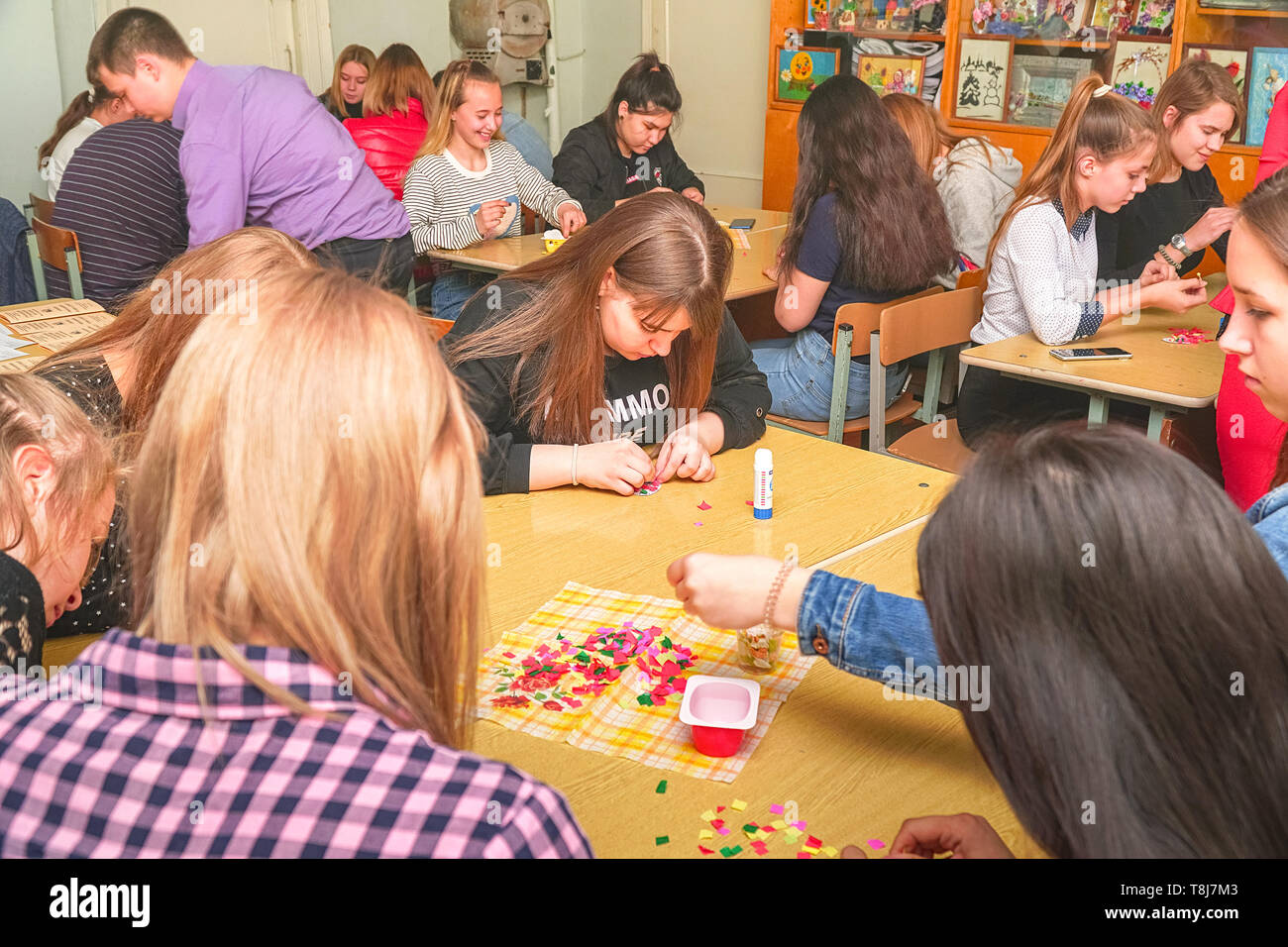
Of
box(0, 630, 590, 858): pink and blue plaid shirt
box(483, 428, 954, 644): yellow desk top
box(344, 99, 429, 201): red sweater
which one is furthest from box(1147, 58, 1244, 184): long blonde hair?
box(0, 630, 590, 858): pink and blue plaid shirt

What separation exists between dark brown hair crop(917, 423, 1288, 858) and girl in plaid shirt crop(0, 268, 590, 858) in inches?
14.8

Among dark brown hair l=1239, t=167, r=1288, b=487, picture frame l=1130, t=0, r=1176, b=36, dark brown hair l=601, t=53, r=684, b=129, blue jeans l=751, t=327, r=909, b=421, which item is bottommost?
blue jeans l=751, t=327, r=909, b=421

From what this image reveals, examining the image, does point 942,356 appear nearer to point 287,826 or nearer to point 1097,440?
point 1097,440

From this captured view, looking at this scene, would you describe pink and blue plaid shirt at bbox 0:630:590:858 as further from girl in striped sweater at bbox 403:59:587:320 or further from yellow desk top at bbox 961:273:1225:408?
girl in striped sweater at bbox 403:59:587:320

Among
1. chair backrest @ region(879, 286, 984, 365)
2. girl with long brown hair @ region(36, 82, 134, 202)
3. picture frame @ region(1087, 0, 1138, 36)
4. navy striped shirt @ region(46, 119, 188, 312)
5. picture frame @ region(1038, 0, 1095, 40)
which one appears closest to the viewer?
chair backrest @ region(879, 286, 984, 365)

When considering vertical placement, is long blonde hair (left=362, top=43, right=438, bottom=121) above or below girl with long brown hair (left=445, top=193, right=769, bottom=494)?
above

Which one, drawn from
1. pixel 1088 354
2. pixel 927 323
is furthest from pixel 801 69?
pixel 1088 354

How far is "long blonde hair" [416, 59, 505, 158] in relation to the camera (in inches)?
177

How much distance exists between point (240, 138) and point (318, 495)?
2.89 metres

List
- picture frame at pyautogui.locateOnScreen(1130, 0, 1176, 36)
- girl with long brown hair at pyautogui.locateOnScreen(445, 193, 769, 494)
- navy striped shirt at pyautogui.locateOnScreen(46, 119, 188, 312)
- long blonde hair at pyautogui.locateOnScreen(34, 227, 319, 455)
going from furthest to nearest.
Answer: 1. picture frame at pyautogui.locateOnScreen(1130, 0, 1176, 36)
2. navy striped shirt at pyautogui.locateOnScreen(46, 119, 188, 312)
3. girl with long brown hair at pyautogui.locateOnScreen(445, 193, 769, 494)
4. long blonde hair at pyautogui.locateOnScreen(34, 227, 319, 455)

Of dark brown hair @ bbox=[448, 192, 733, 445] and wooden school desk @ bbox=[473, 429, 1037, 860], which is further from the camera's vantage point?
dark brown hair @ bbox=[448, 192, 733, 445]

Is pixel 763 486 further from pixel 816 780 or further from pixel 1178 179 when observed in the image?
pixel 1178 179

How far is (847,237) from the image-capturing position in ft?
11.1

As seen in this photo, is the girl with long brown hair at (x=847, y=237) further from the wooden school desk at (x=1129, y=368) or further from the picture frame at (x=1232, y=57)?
the picture frame at (x=1232, y=57)
